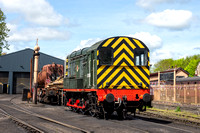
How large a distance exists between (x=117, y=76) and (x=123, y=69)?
0.45 metres

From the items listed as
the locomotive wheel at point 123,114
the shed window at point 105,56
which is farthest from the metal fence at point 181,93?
the shed window at point 105,56

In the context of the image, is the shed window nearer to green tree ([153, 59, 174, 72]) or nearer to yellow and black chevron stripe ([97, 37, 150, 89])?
yellow and black chevron stripe ([97, 37, 150, 89])

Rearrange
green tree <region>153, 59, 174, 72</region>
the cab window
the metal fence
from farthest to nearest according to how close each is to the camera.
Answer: green tree <region>153, 59, 174, 72</region> < the metal fence < the cab window

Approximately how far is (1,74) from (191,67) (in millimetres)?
56122

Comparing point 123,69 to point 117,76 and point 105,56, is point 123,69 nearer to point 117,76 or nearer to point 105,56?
point 117,76

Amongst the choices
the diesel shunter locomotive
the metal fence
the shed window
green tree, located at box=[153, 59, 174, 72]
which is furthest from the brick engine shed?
green tree, located at box=[153, 59, 174, 72]

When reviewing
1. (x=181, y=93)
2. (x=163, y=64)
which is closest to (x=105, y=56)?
(x=181, y=93)

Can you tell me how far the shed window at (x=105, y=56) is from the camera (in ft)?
36.9

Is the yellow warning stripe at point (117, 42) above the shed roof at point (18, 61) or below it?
below

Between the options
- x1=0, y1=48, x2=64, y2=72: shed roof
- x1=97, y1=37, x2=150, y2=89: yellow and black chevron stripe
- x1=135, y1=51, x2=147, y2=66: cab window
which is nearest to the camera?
x1=97, y1=37, x2=150, y2=89: yellow and black chevron stripe

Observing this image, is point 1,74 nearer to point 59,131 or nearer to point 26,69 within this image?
point 26,69

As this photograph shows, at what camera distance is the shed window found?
443 inches

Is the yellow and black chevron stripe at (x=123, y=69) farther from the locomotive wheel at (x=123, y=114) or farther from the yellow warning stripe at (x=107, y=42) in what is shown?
the locomotive wheel at (x=123, y=114)

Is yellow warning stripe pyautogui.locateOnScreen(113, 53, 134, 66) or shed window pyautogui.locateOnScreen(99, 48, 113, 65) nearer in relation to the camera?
shed window pyautogui.locateOnScreen(99, 48, 113, 65)
